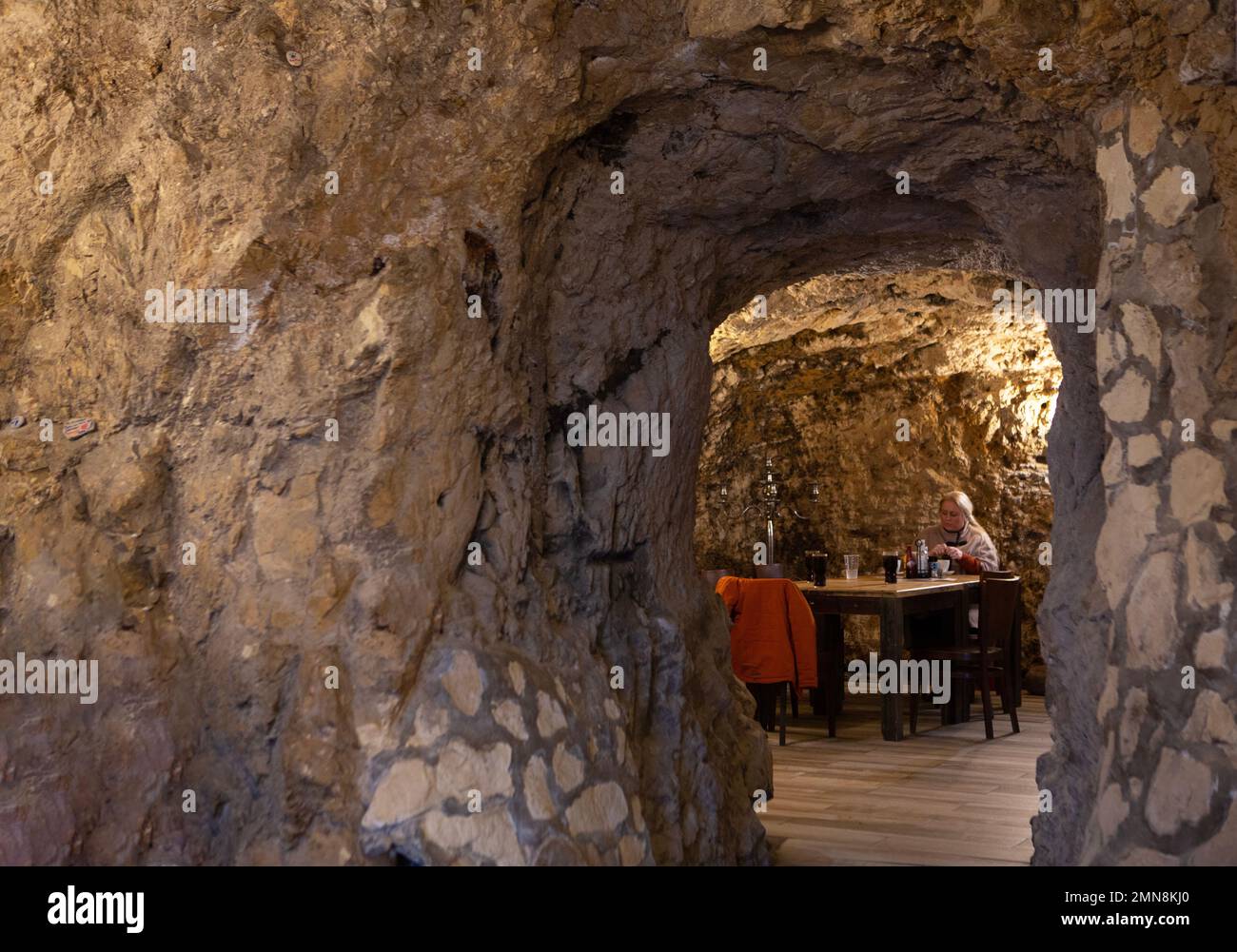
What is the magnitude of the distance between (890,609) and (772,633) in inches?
24.6

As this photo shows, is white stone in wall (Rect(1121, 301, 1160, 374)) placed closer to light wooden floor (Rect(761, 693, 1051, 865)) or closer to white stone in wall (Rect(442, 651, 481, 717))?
white stone in wall (Rect(442, 651, 481, 717))

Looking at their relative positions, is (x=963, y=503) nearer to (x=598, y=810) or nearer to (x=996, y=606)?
(x=996, y=606)

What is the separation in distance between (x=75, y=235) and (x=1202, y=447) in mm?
2460

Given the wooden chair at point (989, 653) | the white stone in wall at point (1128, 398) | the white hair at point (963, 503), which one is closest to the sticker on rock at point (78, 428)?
the white stone in wall at point (1128, 398)

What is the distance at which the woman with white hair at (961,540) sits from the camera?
6.91 meters

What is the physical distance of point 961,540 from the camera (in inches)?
279

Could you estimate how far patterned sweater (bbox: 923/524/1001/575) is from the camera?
22.5 ft

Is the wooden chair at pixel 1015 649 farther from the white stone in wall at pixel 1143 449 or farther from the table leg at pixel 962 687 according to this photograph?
the white stone in wall at pixel 1143 449

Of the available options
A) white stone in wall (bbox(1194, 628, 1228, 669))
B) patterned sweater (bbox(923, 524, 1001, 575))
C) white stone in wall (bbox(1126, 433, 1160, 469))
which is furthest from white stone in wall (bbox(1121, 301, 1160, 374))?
patterned sweater (bbox(923, 524, 1001, 575))

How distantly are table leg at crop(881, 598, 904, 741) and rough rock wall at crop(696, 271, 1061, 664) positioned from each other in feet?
5.74

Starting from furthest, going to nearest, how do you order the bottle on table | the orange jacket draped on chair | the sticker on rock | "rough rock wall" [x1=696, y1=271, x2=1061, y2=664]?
"rough rock wall" [x1=696, y1=271, x2=1061, y2=664] < the bottle on table < the orange jacket draped on chair < the sticker on rock

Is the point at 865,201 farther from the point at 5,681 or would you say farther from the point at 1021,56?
the point at 5,681
